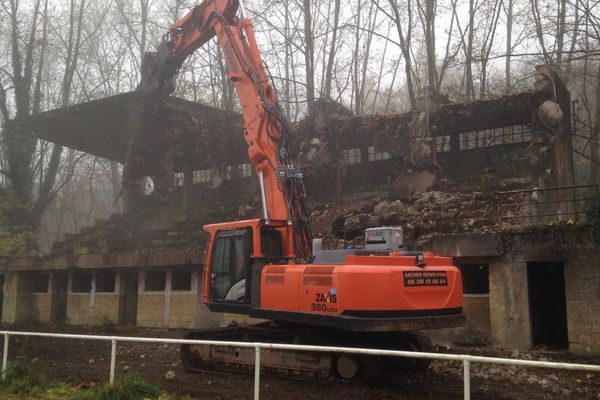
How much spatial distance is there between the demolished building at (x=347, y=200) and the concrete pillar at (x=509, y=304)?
0.02 meters

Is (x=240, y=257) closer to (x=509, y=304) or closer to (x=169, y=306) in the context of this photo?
(x=509, y=304)

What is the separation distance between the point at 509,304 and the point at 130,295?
11683 mm

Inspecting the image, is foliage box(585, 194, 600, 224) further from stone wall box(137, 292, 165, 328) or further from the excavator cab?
stone wall box(137, 292, 165, 328)

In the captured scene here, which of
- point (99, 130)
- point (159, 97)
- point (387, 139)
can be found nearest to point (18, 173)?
point (99, 130)

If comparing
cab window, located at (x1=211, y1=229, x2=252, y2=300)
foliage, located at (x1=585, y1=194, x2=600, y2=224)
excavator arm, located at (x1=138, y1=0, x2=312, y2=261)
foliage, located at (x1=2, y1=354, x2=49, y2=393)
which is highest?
excavator arm, located at (x1=138, y1=0, x2=312, y2=261)

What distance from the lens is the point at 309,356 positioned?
27.5 feet

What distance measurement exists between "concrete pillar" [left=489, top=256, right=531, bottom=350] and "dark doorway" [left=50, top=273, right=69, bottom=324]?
1453 cm

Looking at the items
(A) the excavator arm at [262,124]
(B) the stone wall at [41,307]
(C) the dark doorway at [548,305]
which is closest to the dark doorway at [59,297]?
(B) the stone wall at [41,307]

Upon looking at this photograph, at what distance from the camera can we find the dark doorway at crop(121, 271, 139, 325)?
17906 mm

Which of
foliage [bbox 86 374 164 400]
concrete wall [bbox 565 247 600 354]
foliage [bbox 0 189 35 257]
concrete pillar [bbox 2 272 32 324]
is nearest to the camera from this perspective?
foliage [bbox 86 374 164 400]

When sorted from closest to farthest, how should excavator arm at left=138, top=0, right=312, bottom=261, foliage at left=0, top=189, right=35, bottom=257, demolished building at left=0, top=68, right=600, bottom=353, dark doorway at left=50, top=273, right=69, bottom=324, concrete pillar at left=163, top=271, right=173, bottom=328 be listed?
1. excavator arm at left=138, top=0, right=312, bottom=261
2. demolished building at left=0, top=68, right=600, bottom=353
3. concrete pillar at left=163, top=271, right=173, bottom=328
4. dark doorway at left=50, top=273, right=69, bottom=324
5. foliage at left=0, top=189, right=35, bottom=257

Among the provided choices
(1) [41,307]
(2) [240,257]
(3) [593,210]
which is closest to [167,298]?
(1) [41,307]

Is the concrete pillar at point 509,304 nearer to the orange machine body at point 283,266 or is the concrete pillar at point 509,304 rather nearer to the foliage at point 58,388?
the orange machine body at point 283,266

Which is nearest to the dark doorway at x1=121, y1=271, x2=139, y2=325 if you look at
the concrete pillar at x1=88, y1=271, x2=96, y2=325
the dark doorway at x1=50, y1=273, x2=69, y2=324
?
the concrete pillar at x1=88, y1=271, x2=96, y2=325
